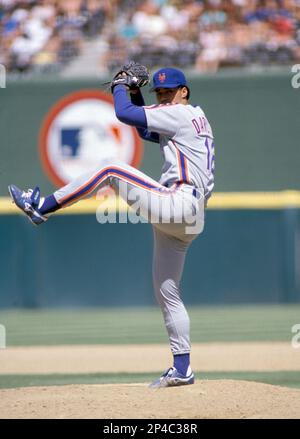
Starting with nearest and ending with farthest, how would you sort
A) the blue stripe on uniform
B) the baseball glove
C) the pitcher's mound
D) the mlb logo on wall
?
1. the pitcher's mound
2. the blue stripe on uniform
3. the baseball glove
4. the mlb logo on wall

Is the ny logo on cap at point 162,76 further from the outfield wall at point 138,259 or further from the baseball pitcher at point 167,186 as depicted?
the outfield wall at point 138,259

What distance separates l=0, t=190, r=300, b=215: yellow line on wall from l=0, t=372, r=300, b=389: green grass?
4647 millimetres

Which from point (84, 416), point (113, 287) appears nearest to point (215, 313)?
point (113, 287)

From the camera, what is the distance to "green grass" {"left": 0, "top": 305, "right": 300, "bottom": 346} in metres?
9.38

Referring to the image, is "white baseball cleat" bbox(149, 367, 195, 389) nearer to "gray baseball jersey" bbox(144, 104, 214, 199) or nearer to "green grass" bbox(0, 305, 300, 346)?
→ "gray baseball jersey" bbox(144, 104, 214, 199)

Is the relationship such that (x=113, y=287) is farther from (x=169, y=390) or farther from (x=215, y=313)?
Result: (x=169, y=390)

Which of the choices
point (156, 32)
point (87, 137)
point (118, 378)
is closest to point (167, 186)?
point (118, 378)

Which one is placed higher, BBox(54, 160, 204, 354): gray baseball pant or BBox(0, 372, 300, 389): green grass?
BBox(54, 160, 204, 354): gray baseball pant

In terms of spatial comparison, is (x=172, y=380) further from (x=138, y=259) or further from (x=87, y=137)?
(x=87, y=137)

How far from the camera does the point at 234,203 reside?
11.8m

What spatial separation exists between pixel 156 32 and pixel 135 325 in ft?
14.4

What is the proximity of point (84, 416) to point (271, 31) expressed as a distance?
28.4 feet

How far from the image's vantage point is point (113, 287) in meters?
11.8

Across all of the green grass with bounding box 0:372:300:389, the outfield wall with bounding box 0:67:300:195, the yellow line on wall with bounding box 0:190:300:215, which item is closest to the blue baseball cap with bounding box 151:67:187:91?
the green grass with bounding box 0:372:300:389
